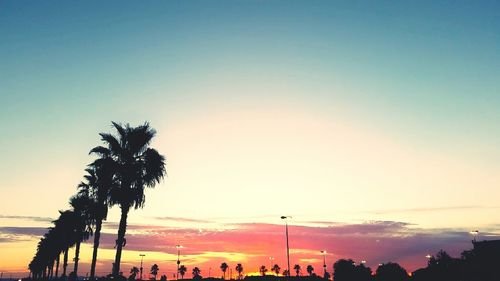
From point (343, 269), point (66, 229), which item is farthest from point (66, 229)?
point (343, 269)

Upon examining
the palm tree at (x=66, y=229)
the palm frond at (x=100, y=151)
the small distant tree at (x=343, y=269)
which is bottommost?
the small distant tree at (x=343, y=269)

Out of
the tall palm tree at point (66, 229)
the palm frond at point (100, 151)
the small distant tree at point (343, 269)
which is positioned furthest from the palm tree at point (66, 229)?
the small distant tree at point (343, 269)

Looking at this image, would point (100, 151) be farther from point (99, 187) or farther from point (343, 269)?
point (343, 269)

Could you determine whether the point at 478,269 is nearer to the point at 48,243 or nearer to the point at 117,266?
the point at 117,266

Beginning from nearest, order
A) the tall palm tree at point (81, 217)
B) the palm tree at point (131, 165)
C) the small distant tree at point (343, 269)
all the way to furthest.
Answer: the palm tree at point (131, 165)
the tall palm tree at point (81, 217)
the small distant tree at point (343, 269)

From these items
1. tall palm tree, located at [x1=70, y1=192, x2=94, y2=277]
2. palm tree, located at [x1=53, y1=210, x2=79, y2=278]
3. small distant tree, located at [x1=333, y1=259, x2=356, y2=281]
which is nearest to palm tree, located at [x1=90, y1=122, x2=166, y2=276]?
tall palm tree, located at [x1=70, y1=192, x2=94, y2=277]

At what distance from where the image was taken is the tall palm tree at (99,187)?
27.5 metres

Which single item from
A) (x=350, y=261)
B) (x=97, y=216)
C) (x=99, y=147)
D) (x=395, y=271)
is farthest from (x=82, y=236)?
(x=350, y=261)

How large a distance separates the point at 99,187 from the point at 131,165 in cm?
783

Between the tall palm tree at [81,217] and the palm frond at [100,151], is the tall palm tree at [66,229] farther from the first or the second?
the palm frond at [100,151]

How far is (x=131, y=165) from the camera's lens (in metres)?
26.7

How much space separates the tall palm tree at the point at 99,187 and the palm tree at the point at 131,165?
1.82 feet

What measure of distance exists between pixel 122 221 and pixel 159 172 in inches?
158

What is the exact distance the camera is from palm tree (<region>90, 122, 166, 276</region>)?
25734mm
